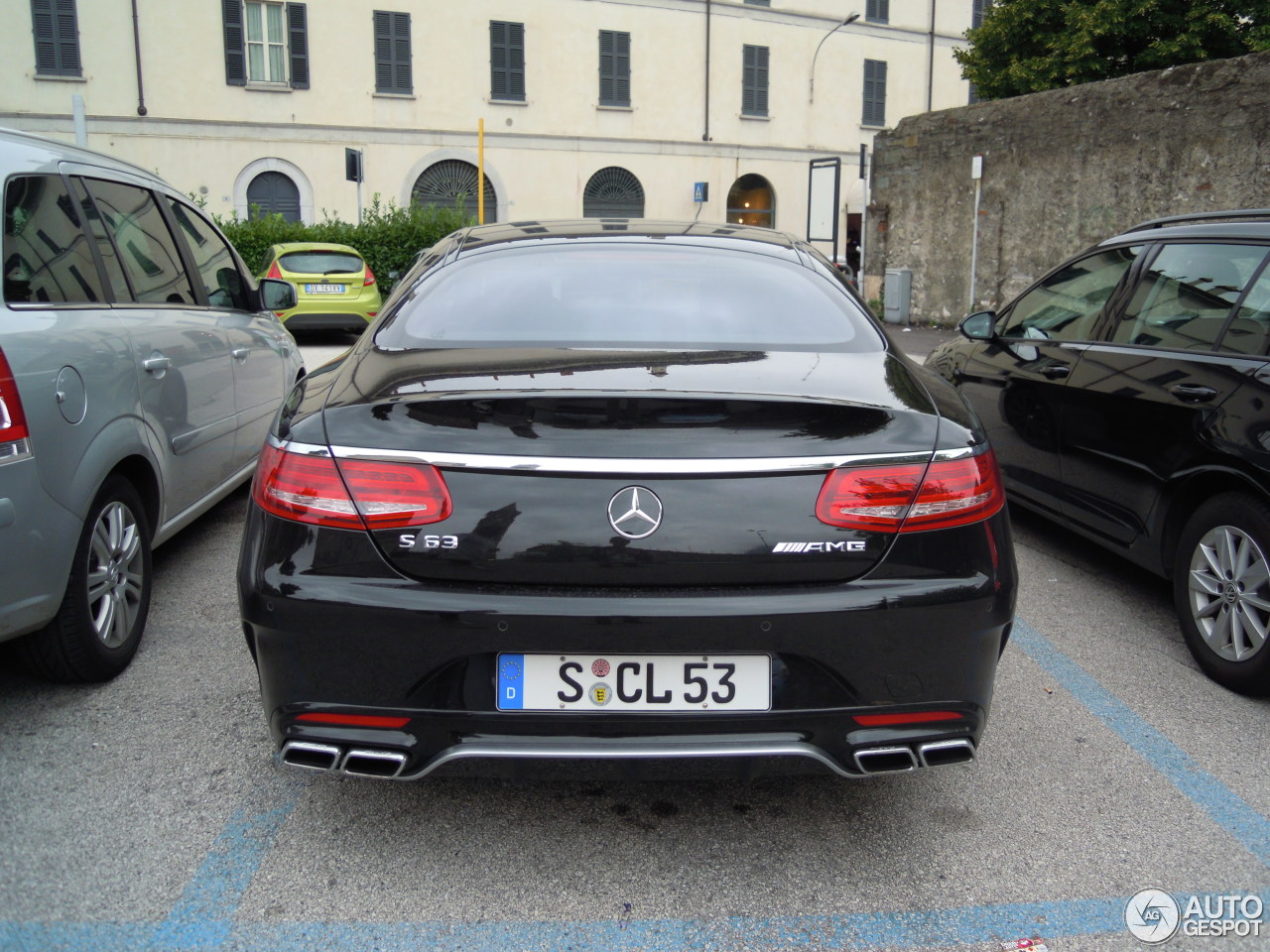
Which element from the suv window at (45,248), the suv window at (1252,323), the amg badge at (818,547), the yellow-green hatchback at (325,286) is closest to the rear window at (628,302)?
the amg badge at (818,547)

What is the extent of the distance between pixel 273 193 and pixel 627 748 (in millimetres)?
28763

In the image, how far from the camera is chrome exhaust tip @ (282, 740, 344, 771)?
7.30 feet

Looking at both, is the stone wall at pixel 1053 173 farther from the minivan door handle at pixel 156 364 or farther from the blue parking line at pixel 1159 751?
the minivan door handle at pixel 156 364

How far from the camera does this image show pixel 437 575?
2.15m

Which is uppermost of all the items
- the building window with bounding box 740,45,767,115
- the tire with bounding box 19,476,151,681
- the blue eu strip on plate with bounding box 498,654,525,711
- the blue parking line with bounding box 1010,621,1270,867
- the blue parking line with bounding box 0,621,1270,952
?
the building window with bounding box 740,45,767,115

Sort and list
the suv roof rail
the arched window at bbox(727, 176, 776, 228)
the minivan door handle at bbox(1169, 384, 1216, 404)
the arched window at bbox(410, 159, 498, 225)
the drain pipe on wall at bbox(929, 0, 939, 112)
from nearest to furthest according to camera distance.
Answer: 1. the minivan door handle at bbox(1169, 384, 1216, 404)
2. the suv roof rail
3. the arched window at bbox(410, 159, 498, 225)
4. the arched window at bbox(727, 176, 776, 228)
5. the drain pipe on wall at bbox(929, 0, 939, 112)

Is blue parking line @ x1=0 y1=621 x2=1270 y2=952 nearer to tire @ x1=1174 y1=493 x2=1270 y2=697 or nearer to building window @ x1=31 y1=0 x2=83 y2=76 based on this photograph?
tire @ x1=1174 y1=493 x2=1270 y2=697

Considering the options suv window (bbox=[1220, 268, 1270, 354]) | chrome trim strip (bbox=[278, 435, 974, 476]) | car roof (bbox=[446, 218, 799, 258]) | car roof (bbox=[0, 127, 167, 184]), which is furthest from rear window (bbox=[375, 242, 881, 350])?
suv window (bbox=[1220, 268, 1270, 354])

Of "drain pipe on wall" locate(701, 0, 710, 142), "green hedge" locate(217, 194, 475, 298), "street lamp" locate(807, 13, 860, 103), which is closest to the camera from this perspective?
"green hedge" locate(217, 194, 475, 298)

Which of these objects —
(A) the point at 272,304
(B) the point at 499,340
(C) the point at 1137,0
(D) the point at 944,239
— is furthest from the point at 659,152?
(B) the point at 499,340

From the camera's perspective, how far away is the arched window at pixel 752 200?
3356 cm

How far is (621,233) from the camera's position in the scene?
3461 mm

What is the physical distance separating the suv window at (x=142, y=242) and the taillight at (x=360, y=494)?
6.92 ft

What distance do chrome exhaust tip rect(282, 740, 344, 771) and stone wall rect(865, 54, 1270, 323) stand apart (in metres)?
11.7
